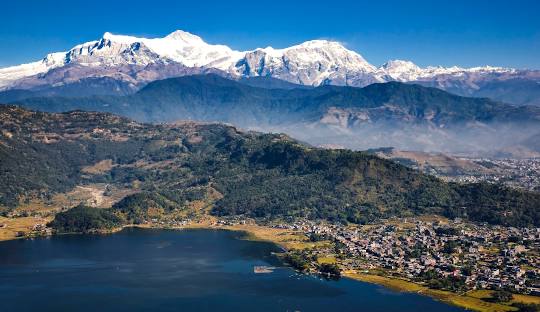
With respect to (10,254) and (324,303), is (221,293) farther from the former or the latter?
(10,254)

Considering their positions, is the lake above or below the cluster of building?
below

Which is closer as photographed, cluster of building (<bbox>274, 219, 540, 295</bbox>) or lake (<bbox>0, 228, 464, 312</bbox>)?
lake (<bbox>0, 228, 464, 312</bbox>)

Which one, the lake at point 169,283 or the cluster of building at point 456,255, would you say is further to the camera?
the cluster of building at point 456,255

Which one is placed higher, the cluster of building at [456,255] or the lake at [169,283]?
the cluster of building at [456,255]
